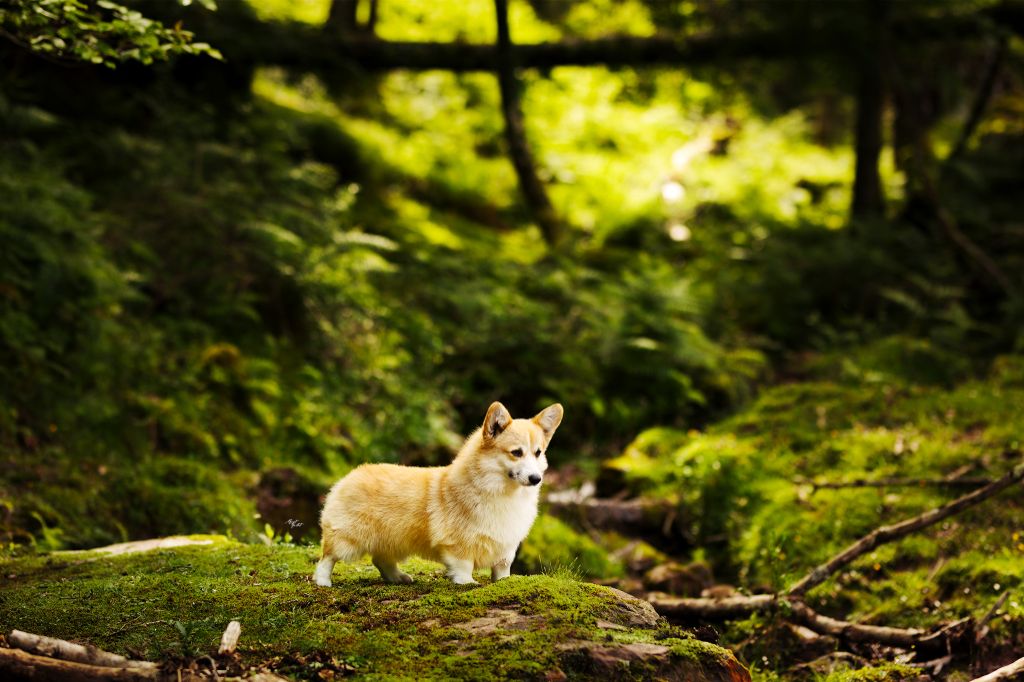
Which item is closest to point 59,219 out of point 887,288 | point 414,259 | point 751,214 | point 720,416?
point 414,259

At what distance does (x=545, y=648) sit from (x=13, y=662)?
2.36m

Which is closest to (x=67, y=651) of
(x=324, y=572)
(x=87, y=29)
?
(x=324, y=572)

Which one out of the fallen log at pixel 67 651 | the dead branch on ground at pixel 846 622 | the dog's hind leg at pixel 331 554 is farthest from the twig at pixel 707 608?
the fallen log at pixel 67 651

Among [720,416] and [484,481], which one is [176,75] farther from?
[484,481]

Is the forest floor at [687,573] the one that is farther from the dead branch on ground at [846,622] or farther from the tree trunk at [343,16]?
the tree trunk at [343,16]

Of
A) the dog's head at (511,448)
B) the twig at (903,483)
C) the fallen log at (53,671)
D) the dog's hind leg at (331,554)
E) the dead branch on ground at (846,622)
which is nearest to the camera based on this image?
the fallen log at (53,671)

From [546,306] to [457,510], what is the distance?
9.37 meters

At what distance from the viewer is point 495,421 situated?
16.8ft

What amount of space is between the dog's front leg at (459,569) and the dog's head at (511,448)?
542mm

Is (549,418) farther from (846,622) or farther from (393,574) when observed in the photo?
(846,622)

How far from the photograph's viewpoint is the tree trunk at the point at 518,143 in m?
16.6

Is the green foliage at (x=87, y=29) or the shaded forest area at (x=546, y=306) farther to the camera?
the shaded forest area at (x=546, y=306)

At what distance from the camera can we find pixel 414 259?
14305 mm

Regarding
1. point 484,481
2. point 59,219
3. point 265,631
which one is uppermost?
point 59,219
